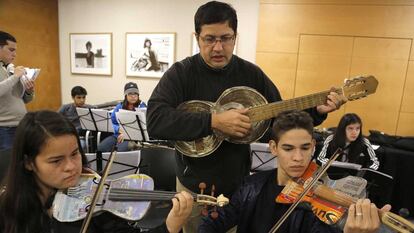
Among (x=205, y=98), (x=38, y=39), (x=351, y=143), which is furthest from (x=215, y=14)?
(x=38, y=39)

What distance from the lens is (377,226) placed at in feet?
2.98

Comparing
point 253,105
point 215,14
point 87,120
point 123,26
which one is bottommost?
point 87,120

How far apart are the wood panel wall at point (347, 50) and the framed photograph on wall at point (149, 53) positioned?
1.61m

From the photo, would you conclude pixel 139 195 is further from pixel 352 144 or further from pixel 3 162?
pixel 352 144

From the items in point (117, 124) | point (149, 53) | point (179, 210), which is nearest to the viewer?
point (179, 210)

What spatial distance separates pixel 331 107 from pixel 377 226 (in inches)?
22.7

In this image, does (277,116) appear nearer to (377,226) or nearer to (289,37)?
(377,226)

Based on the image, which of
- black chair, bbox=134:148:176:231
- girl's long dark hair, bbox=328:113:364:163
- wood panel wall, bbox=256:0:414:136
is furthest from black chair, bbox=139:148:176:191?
wood panel wall, bbox=256:0:414:136

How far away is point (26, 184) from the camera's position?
3.77ft

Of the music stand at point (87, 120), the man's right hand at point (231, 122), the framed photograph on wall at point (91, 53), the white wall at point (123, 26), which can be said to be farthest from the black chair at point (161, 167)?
the framed photograph on wall at point (91, 53)

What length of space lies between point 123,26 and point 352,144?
432 centimetres

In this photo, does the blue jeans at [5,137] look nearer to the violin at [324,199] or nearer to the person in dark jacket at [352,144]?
the violin at [324,199]

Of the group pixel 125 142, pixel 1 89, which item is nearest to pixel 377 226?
pixel 1 89

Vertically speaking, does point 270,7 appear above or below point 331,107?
above
